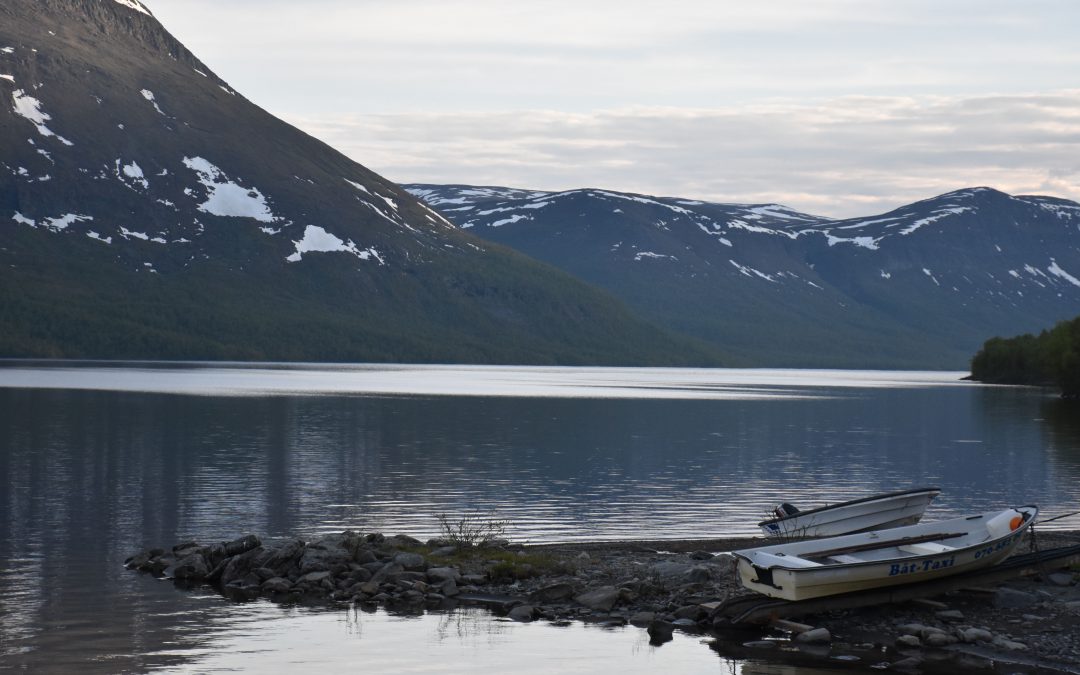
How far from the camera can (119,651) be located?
30078 mm

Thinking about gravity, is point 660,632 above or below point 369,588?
below

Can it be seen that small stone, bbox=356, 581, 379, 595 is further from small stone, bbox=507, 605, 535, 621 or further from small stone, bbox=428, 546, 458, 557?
small stone, bbox=507, 605, 535, 621

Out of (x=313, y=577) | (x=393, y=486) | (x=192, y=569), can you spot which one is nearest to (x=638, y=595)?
(x=313, y=577)

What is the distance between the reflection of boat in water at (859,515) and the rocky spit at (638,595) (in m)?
3.81

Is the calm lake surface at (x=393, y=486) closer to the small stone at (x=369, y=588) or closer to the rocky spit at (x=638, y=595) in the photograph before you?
the rocky spit at (x=638, y=595)

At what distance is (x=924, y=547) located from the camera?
3638cm

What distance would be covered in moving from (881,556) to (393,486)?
3421 centimetres

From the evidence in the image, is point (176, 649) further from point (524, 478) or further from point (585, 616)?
point (524, 478)

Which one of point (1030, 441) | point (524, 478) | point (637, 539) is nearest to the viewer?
point (637, 539)

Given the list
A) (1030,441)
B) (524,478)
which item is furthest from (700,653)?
(1030,441)

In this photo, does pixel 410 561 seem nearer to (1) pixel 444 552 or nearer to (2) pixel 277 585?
(1) pixel 444 552

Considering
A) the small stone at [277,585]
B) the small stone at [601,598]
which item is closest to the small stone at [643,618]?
the small stone at [601,598]

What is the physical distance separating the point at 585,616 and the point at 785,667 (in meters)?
6.33

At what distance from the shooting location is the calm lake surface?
31.6 meters
